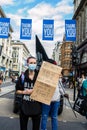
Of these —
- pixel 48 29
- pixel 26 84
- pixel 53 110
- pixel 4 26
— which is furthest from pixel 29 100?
pixel 48 29

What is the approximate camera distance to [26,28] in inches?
1028

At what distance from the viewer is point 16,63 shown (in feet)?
511

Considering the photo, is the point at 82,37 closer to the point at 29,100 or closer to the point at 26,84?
the point at 26,84

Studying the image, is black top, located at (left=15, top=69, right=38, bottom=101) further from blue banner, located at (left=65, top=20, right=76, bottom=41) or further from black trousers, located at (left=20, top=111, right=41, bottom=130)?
blue banner, located at (left=65, top=20, right=76, bottom=41)

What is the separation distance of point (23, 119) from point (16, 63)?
15089 cm

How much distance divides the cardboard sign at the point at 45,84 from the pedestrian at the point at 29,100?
3.7 inches

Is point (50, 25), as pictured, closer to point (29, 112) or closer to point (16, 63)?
point (29, 112)

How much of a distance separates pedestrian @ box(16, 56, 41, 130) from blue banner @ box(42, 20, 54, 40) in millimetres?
20570

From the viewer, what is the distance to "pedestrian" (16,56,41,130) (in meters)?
5.22

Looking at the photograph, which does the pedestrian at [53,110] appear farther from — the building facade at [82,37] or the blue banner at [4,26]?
the building facade at [82,37]

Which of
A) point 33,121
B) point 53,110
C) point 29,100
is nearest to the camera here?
point 29,100

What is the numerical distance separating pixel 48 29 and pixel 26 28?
5.81ft

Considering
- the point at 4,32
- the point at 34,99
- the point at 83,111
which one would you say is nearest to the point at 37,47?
the point at 34,99

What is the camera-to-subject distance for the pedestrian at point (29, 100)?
5223mm
